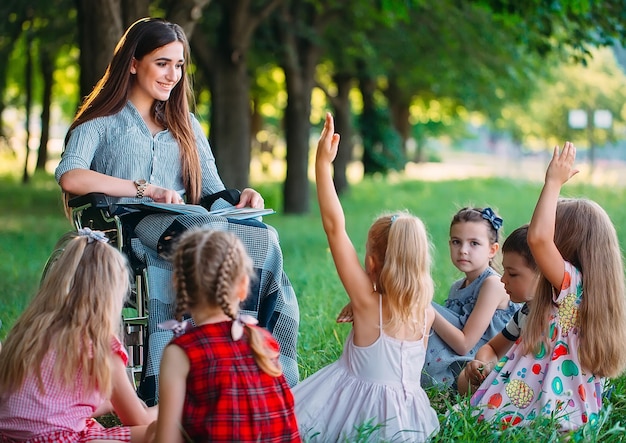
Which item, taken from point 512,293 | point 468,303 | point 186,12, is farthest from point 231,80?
point 512,293

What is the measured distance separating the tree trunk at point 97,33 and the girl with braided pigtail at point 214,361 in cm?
590

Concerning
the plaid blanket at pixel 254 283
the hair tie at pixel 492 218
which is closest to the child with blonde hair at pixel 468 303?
the hair tie at pixel 492 218

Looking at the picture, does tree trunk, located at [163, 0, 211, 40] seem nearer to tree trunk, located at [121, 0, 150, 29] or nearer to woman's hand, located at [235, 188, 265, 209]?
tree trunk, located at [121, 0, 150, 29]

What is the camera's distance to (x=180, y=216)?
14.3 feet

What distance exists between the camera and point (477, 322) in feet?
15.7

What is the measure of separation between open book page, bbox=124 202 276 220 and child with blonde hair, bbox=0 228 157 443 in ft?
2.93

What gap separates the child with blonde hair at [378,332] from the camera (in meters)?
3.71

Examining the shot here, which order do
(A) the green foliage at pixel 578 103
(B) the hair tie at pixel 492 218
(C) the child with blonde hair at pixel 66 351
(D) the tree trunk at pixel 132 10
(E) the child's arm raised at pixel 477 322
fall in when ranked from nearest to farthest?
(C) the child with blonde hair at pixel 66 351
(E) the child's arm raised at pixel 477 322
(B) the hair tie at pixel 492 218
(D) the tree trunk at pixel 132 10
(A) the green foliage at pixel 578 103

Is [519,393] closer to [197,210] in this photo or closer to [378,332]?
[378,332]

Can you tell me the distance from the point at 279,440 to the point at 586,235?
1.64m

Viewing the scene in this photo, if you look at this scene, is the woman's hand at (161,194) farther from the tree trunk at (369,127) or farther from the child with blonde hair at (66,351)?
the tree trunk at (369,127)

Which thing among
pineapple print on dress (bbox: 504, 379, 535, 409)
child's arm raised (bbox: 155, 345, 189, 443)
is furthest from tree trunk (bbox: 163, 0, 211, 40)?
child's arm raised (bbox: 155, 345, 189, 443)

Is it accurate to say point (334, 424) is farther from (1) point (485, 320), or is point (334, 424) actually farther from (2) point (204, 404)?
(1) point (485, 320)

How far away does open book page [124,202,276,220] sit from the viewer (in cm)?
432
